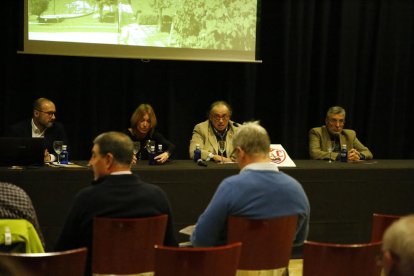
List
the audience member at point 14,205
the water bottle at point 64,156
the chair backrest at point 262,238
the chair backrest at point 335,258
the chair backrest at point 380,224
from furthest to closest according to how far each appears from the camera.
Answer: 1. the water bottle at point 64,156
2. the chair backrest at point 380,224
3. the chair backrest at point 262,238
4. the audience member at point 14,205
5. the chair backrest at point 335,258

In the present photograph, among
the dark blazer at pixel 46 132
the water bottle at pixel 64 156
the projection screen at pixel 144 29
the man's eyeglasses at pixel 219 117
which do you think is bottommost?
the water bottle at pixel 64 156

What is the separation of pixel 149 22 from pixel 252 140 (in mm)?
3205

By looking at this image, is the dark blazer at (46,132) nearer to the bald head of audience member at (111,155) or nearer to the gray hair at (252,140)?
the bald head of audience member at (111,155)

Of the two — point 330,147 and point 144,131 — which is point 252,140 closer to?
point 144,131

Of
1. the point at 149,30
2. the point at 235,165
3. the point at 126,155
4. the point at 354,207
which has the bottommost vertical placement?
the point at 354,207

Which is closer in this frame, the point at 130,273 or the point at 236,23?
the point at 130,273

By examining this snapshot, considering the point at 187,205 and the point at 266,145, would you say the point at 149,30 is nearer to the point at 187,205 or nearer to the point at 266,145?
the point at 187,205

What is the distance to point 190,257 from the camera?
2316 mm

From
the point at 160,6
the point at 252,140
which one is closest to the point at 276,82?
the point at 160,6

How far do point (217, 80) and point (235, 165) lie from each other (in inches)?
75.5

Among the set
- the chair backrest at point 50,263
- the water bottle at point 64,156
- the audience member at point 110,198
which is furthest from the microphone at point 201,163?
the chair backrest at point 50,263

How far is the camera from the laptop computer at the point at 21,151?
441cm

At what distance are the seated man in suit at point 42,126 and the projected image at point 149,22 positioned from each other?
82cm

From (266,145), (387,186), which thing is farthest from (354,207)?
(266,145)
